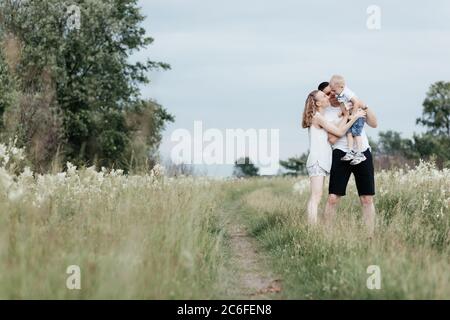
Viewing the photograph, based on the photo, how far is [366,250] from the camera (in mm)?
6359

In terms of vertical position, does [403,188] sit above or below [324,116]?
below

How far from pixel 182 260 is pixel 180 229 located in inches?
Result: 29.6

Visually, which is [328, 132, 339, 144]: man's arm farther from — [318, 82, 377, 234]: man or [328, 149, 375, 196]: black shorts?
[328, 149, 375, 196]: black shorts

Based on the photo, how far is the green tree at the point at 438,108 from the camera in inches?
1881

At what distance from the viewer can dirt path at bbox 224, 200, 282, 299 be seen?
604 centimetres

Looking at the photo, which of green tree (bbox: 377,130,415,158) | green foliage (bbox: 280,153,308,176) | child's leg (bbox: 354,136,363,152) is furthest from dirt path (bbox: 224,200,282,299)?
green foliage (bbox: 280,153,308,176)

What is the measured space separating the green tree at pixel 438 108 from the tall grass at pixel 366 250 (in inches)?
1544

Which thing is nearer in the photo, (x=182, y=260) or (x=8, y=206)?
(x=182, y=260)

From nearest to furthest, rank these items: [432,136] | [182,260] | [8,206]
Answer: [182,260] < [8,206] < [432,136]

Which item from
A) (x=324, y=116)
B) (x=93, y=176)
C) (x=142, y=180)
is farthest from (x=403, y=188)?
(x=93, y=176)

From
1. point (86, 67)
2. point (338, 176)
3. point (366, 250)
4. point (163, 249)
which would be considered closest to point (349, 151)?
point (338, 176)
